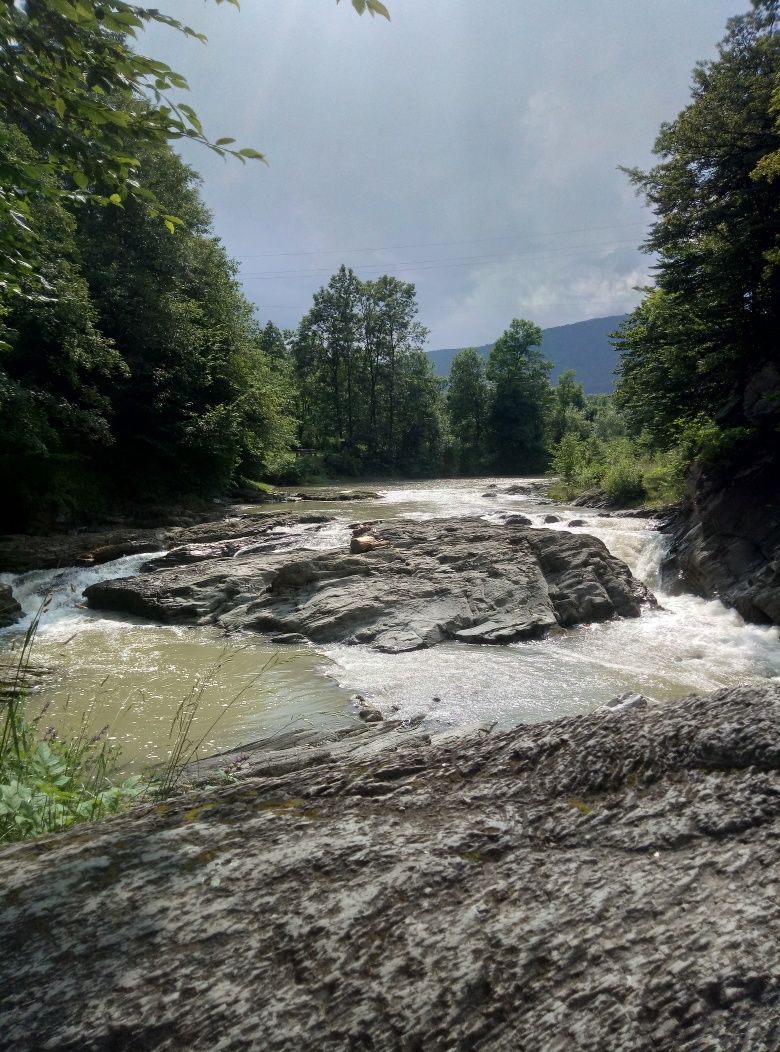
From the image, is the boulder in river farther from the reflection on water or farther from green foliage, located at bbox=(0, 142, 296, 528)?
green foliage, located at bbox=(0, 142, 296, 528)

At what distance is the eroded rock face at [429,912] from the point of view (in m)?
1.12

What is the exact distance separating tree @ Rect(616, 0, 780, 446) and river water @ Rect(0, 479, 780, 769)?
7.41m

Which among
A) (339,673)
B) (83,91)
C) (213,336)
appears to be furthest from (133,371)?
(83,91)

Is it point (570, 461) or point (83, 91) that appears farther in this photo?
point (570, 461)

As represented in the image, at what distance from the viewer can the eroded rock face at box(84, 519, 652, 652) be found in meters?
9.95

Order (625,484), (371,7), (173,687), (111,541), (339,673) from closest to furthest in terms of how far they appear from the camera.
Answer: (371,7) → (173,687) → (339,673) → (111,541) → (625,484)

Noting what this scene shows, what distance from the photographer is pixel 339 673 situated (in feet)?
27.0

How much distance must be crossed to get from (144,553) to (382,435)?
40417mm

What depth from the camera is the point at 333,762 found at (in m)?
2.19

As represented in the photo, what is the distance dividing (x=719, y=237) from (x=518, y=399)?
4512cm

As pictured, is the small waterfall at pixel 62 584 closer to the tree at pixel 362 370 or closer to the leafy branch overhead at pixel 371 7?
the leafy branch overhead at pixel 371 7

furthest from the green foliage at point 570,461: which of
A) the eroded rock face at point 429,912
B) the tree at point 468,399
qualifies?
the tree at point 468,399

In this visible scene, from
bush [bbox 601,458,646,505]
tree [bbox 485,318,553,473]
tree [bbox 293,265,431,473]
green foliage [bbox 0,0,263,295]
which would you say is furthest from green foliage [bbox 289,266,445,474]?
green foliage [bbox 0,0,263,295]

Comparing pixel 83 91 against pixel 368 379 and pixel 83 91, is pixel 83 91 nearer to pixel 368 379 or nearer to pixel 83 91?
pixel 83 91
